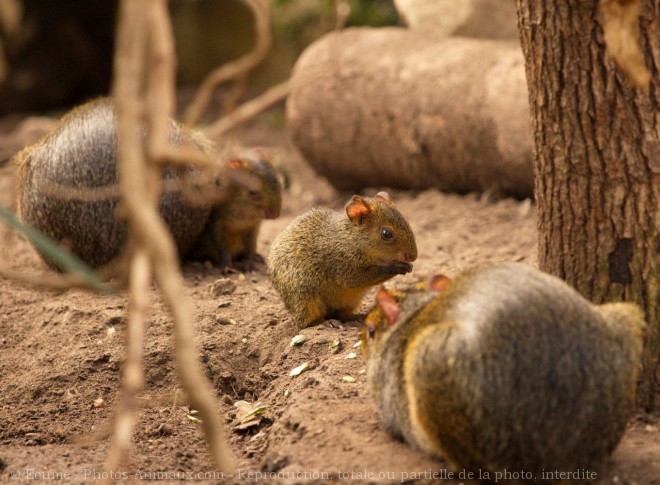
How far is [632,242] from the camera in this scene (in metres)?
4.36

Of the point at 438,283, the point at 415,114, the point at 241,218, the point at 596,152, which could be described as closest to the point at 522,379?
the point at 438,283

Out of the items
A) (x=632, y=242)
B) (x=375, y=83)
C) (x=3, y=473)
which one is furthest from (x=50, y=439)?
(x=375, y=83)

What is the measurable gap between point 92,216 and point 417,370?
3.90 meters

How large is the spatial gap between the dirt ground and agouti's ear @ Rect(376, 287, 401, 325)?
0.53 metres

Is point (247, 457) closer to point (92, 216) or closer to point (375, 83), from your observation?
point (92, 216)

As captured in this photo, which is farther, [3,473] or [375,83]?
[375,83]

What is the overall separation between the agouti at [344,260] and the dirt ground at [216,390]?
0.22m

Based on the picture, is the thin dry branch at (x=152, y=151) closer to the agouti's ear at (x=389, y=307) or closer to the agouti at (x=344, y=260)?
the agouti's ear at (x=389, y=307)

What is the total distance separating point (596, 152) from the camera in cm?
432

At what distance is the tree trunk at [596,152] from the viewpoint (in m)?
4.20

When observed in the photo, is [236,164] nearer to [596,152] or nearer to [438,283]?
[438,283]

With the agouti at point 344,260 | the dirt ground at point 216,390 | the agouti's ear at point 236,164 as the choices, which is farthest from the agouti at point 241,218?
the agouti at point 344,260

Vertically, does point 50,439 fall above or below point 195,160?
below

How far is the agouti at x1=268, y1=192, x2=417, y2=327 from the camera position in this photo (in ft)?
19.2
